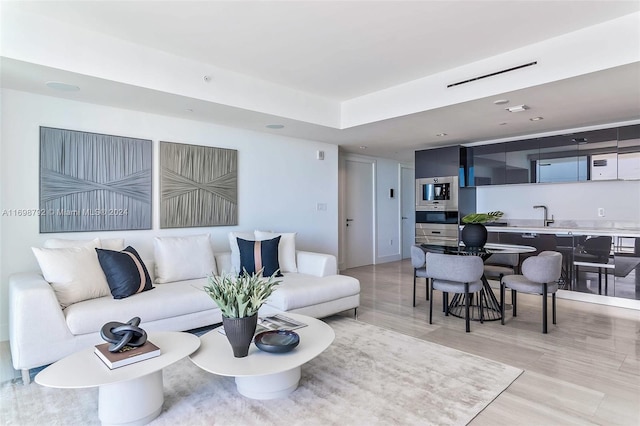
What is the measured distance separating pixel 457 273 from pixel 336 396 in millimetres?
1809

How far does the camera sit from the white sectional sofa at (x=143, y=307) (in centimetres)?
242

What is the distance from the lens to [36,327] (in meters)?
2.43

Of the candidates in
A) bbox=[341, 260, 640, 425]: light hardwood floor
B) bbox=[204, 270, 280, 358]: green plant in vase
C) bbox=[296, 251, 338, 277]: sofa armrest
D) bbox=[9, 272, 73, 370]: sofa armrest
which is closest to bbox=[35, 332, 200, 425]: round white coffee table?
bbox=[204, 270, 280, 358]: green plant in vase

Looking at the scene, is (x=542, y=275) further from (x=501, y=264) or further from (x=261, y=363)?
(x=261, y=363)

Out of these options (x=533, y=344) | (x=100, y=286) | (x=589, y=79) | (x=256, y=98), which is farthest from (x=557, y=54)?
(x=100, y=286)

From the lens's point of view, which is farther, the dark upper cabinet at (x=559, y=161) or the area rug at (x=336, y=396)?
the dark upper cabinet at (x=559, y=161)

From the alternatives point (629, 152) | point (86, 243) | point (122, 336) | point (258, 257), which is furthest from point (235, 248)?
point (629, 152)

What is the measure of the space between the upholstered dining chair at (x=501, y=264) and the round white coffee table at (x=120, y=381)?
346cm

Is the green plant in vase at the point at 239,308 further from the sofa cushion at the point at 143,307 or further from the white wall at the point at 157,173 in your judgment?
the white wall at the point at 157,173

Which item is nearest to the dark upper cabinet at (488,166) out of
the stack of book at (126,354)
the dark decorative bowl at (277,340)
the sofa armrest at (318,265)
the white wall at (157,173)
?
the white wall at (157,173)

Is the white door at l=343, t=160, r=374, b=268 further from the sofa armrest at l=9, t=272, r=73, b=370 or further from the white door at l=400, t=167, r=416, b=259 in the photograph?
the sofa armrest at l=9, t=272, r=73, b=370

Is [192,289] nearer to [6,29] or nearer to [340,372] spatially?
[340,372]

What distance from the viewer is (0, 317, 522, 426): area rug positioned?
6.57 ft

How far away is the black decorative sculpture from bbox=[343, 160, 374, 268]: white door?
513cm
